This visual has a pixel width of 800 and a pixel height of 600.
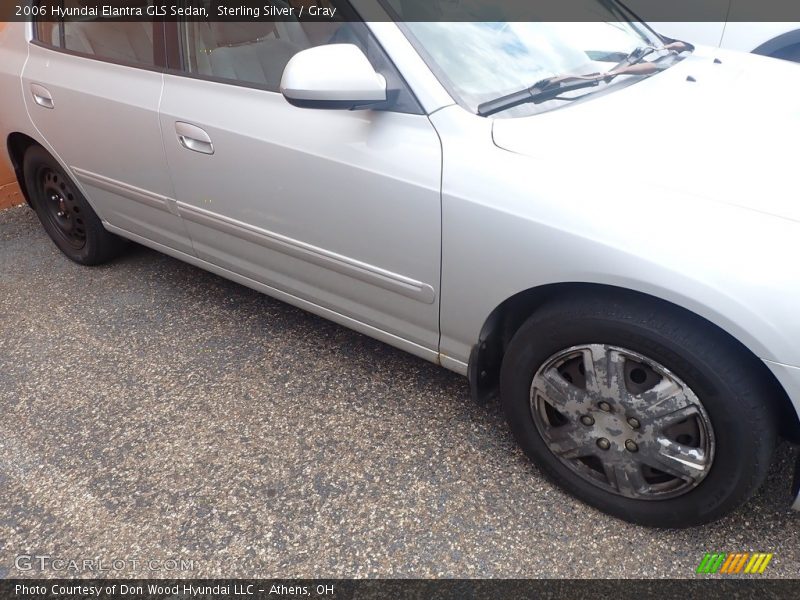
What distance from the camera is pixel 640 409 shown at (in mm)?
1771

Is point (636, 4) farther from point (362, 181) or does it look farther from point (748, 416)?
point (748, 416)

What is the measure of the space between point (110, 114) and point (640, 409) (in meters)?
2.33

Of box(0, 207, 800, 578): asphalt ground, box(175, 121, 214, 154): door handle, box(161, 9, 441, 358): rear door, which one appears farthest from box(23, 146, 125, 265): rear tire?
box(175, 121, 214, 154): door handle

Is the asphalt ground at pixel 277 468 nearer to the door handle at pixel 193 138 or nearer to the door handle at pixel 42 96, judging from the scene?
the door handle at pixel 193 138

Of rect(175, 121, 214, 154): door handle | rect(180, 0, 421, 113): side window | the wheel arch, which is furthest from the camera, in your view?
the wheel arch

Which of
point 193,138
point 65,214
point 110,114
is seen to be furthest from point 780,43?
point 65,214

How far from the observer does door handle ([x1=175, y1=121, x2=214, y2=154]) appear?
7.89 feet

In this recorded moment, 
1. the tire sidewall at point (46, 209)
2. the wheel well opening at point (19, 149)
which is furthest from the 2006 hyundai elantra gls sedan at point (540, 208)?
the wheel well opening at point (19, 149)

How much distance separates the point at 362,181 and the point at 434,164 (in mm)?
250

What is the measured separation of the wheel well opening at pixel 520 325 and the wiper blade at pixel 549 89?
0.54 meters

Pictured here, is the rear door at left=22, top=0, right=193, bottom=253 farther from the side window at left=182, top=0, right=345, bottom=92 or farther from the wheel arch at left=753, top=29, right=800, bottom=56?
the wheel arch at left=753, top=29, right=800, bottom=56

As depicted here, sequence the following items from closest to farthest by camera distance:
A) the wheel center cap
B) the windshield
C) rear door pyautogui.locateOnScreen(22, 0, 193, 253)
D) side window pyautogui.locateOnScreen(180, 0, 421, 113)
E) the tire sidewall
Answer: the wheel center cap < the windshield < side window pyautogui.locateOnScreen(180, 0, 421, 113) < rear door pyautogui.locateOnScreen(22, 0, 193, 253) < the tire sidewall

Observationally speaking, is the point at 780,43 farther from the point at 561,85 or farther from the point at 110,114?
the point at 110,114

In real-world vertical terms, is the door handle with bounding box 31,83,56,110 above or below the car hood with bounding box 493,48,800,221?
below
